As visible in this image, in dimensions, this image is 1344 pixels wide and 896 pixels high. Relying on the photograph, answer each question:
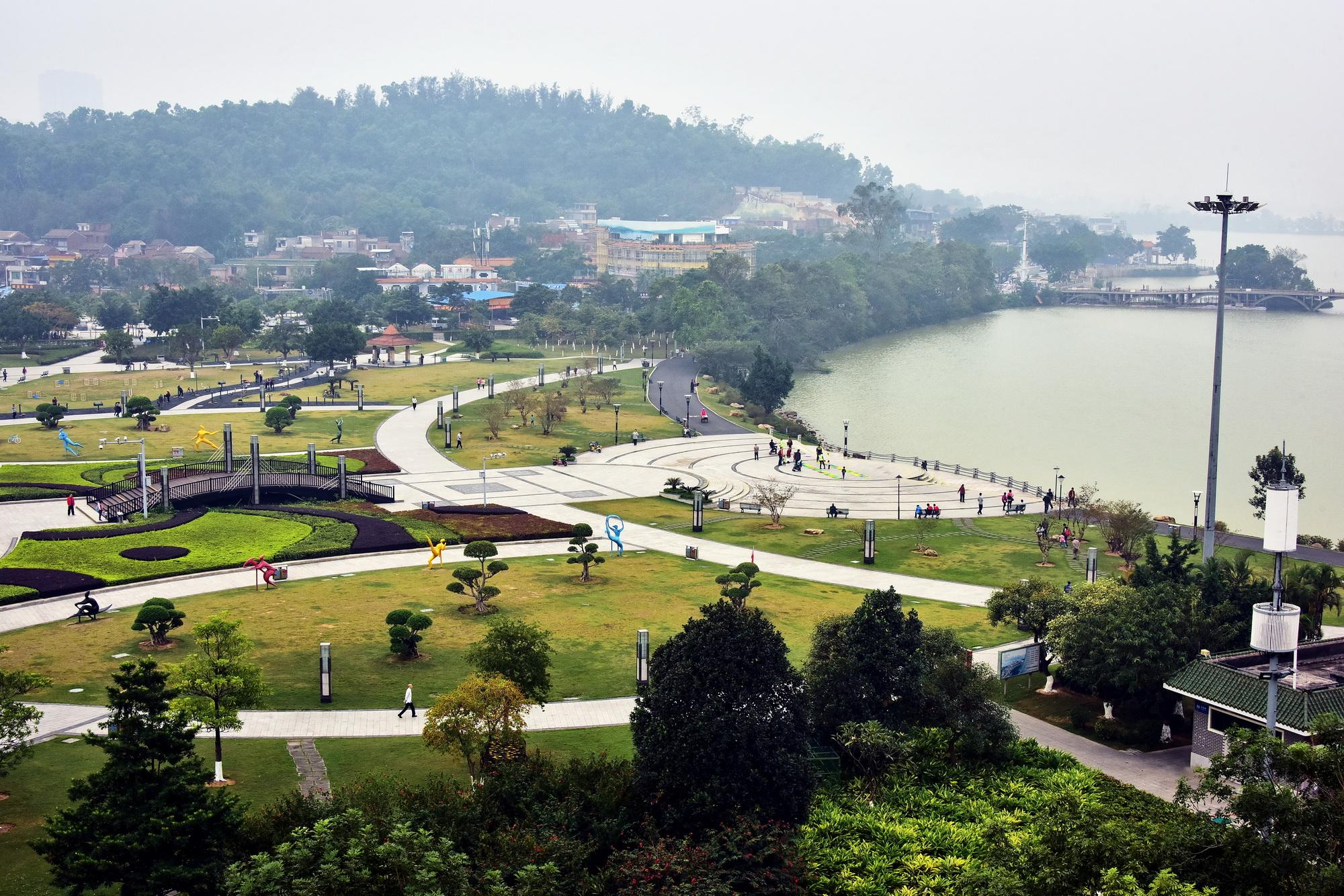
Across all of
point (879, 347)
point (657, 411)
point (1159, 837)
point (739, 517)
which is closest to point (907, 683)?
point (1159, 837)

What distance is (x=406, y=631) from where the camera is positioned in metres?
33.3

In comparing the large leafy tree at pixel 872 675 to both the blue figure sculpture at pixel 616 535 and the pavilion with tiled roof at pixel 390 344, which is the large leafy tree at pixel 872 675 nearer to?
the blue figure sculpture at pixel 616 535

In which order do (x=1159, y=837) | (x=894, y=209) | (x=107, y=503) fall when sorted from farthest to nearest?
(x=894, y=209) < (x=107, y=503) < (x=1159, y=837)

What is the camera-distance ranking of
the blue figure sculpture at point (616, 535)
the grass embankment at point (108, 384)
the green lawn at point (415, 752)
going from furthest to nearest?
1. the grass embankment at point (108, 384)
2. the blue figure sculpture at point (616, 535)
3. the green lawn at point (415, 752)

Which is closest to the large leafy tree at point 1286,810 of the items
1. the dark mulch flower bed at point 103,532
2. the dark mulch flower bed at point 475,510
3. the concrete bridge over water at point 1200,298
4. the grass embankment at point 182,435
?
the dark mulch flower bed at point 475,510

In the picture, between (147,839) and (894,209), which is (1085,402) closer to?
(147,839)

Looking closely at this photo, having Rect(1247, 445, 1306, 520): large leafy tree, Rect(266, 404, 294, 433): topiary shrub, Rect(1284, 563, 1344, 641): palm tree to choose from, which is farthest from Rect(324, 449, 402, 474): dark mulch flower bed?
Rect(1284, 563, 1344, 641): palm tree

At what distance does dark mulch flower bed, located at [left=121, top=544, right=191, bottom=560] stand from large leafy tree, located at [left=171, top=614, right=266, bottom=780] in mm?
16316

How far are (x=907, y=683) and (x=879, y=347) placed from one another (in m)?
102

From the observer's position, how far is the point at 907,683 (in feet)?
92.2

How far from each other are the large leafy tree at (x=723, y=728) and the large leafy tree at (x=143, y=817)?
749 centimetres

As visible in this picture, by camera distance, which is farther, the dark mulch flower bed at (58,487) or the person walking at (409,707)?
the dark mulch flower bed at (58,487)

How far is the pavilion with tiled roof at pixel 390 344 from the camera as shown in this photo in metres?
105

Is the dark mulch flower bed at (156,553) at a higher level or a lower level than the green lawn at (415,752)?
higher
